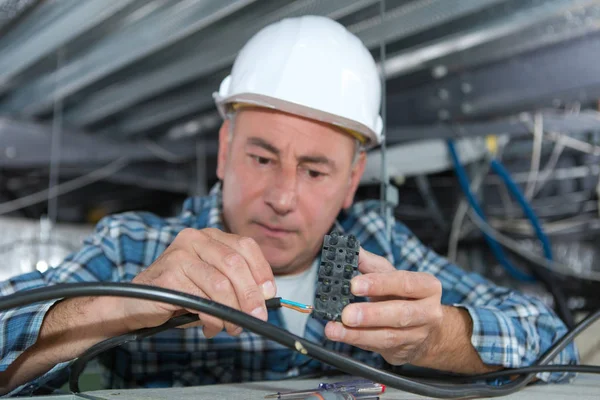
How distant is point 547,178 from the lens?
1.71m

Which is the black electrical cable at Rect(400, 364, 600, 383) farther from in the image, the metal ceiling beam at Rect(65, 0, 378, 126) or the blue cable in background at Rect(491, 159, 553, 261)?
the blue cable in background at Rect(491, 159, 553, 261)

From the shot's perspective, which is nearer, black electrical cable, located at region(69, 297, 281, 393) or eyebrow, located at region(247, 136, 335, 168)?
black electrical cable, located at region(69, 297, 281, 393)

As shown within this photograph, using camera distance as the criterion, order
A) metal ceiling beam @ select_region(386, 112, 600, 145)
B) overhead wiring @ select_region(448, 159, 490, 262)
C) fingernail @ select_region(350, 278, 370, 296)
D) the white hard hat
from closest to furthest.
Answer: fingernail @ select_region(350, 278, 370, 296), the white hard hat, metal ceiling beam @ select_region(386, 112, 600, 145), overhead wiring @ select_region(448, 159, 490, 262)

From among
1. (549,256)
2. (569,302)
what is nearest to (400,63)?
(549,256)

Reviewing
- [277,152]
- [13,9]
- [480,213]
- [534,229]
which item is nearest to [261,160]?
[277,152]

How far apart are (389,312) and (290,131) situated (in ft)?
1.53

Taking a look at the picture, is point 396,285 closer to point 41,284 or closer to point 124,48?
point 41,284

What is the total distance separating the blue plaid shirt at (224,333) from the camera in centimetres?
87

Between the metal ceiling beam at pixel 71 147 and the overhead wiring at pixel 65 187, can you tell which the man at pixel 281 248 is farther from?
the overhead wiring at pixel 65 187

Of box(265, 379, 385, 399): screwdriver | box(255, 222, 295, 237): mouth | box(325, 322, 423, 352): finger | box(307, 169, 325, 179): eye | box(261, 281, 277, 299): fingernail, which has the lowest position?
box(265, 379, 385, 399): screwdriver

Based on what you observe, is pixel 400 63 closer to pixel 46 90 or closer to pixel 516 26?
pixel 516 26

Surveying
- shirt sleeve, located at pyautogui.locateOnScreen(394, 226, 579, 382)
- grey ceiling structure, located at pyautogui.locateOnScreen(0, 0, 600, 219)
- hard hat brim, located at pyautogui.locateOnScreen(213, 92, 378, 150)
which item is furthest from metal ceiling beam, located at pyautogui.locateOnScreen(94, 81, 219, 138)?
shirt sleeve, located at pyautogui.locateOnScreen(394, 226, 579, 382)

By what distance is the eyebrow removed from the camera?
0.99 meters

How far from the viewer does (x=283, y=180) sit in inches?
38.9
